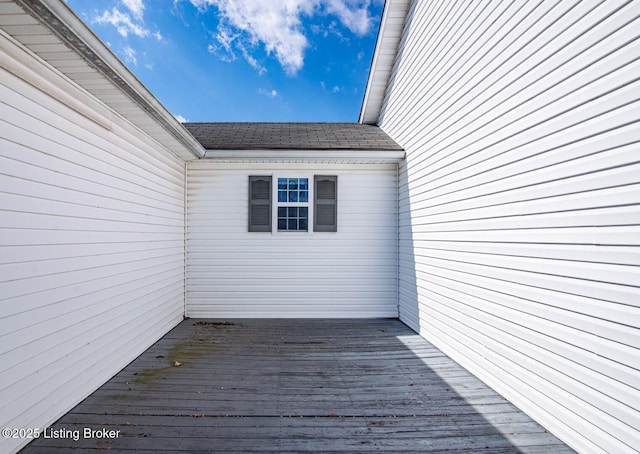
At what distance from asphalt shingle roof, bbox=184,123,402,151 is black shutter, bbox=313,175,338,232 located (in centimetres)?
69

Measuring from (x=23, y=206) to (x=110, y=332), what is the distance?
1.69 meters

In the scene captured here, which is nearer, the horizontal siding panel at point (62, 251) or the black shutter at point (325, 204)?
the horizontal siding panel at point (62, 251)

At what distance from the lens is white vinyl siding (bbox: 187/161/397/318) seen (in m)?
5.48

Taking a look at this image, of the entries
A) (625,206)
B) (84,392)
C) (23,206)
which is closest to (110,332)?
(84,392)

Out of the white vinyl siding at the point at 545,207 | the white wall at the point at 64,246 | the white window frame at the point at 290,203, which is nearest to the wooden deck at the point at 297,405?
the white wall at the point at 64,246

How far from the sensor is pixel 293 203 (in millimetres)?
5570

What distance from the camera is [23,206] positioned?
7.20 ft

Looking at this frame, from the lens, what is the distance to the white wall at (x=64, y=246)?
2.09m

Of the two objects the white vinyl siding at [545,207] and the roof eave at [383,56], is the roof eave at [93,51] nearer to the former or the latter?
the white vinyl siding at [545,207]

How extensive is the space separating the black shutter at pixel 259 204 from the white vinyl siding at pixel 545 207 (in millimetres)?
3020

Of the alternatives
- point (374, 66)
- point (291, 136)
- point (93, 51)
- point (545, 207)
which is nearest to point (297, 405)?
point (545, 207)

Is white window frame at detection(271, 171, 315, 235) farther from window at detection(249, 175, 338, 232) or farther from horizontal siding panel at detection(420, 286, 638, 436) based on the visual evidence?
horizontal siding panel at detection(420, 286, 638, 436)

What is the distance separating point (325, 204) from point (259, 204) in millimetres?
1272

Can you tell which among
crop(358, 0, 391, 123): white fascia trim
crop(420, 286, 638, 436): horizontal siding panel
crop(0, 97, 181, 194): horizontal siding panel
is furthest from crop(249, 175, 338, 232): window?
crop(420, 286, 638, 436): horizontal siding panel
